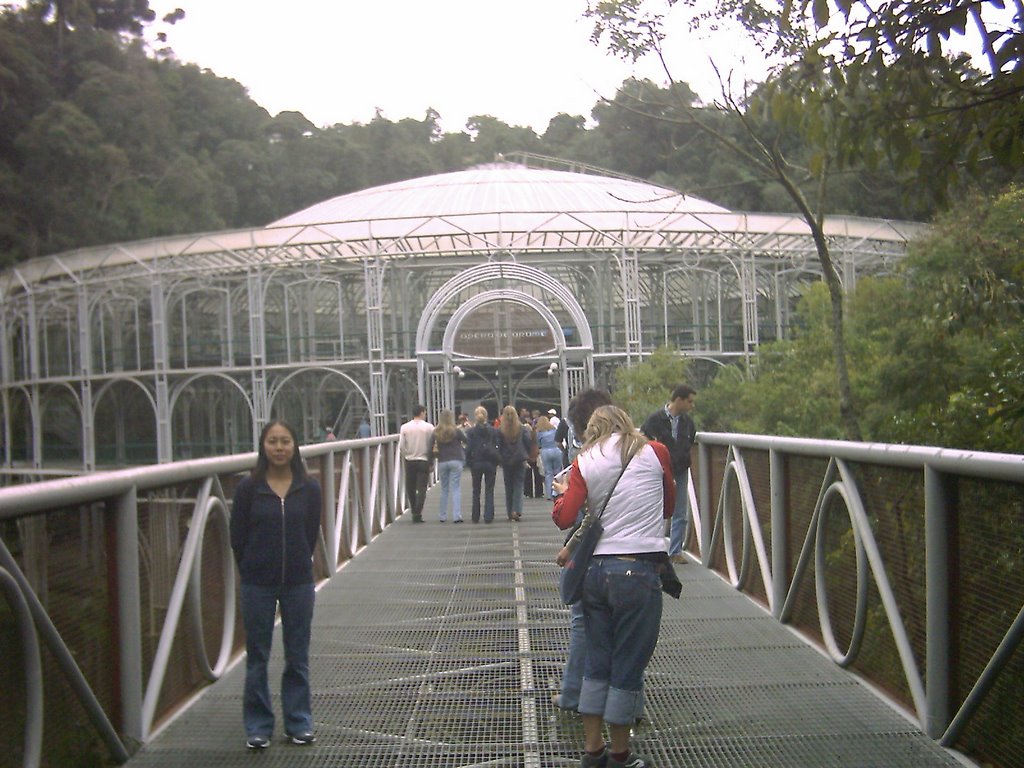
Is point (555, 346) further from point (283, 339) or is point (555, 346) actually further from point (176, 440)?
point (176, 440)

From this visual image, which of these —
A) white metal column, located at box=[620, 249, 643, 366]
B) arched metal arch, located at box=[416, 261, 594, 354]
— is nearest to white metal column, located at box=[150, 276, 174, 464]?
arched metal arch, located at box=[416, 261, 594, 354]

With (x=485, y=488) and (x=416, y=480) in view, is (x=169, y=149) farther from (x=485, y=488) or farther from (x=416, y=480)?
(x=485, y=488)

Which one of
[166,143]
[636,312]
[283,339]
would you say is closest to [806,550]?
[636,312]

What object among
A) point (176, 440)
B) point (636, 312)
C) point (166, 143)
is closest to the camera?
point (636, 312)

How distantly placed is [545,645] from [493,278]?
25.8 metres

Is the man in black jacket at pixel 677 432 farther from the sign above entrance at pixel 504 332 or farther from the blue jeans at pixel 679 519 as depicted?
the sign above entrance at pixel 504 332

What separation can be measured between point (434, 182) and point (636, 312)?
58.2 feet

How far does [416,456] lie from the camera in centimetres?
1680

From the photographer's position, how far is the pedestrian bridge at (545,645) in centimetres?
465

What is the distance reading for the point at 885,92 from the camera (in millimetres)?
6086

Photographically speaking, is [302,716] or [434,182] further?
[434,182]

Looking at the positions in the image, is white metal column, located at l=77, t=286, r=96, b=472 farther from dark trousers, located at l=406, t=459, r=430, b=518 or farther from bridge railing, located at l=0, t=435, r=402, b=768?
bridge railing, located at l=0, t=435, r=402, b=768

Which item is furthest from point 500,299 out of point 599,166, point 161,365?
A: point 599,166

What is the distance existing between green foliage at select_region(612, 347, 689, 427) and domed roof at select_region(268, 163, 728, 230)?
48.4 ft
